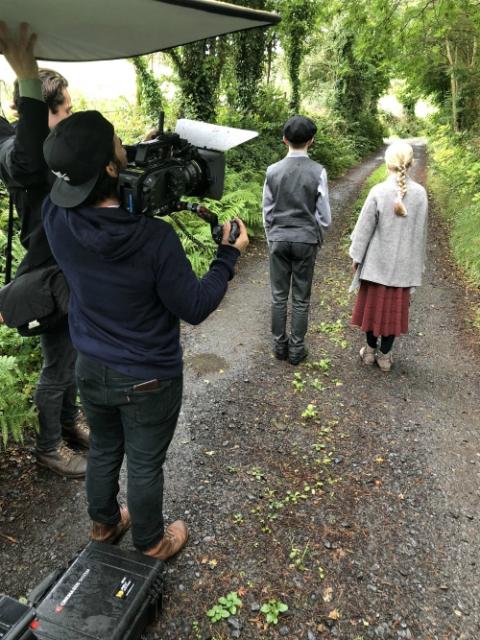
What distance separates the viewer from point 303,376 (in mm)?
4902

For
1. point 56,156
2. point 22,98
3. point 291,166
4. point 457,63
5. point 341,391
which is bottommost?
point 341,391

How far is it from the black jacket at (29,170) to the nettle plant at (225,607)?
2260mm

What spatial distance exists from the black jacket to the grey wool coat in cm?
289

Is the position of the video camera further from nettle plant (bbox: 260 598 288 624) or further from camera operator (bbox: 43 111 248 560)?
nettle plant (bbox: 260 598 288 624)

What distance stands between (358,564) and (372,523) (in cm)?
37

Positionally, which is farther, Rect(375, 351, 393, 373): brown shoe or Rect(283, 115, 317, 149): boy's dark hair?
Rect(375, 351, 393, 373): brown shoe

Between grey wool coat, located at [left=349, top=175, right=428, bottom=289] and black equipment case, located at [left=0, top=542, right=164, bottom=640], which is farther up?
grey wool coat, located at [left=349, top=175, right=428, bottom=289]

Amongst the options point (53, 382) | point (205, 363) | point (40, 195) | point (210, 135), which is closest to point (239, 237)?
point (210, 135)

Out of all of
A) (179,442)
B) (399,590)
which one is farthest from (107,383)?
(399,590)

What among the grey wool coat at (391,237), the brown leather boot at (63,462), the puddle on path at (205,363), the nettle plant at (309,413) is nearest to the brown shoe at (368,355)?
the grey wool coat at (391,237)

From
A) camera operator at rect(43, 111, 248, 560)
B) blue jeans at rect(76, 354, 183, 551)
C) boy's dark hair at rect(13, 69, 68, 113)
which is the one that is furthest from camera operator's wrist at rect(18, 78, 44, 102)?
blue jeans at rect(76, 354, 183, 551)

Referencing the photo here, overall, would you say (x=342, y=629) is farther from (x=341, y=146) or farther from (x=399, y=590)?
(x=341, y=146)

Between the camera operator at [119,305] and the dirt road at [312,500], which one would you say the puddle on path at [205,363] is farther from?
the camera operator at [119,305]

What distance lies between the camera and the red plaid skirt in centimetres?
455
